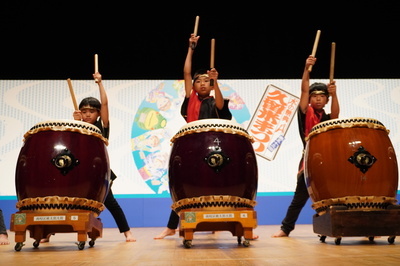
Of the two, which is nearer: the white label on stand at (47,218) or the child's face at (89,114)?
the white label on stand at (47,218)

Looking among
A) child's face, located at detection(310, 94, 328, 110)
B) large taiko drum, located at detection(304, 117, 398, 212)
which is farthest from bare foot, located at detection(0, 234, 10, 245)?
child's face, located at detection(310, 94, 328, 110)

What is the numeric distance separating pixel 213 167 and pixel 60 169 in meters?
0.71

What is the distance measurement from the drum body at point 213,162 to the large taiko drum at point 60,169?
1.34 ft

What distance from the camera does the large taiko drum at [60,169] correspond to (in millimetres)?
1967

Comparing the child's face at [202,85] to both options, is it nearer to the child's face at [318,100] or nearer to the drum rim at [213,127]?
the drum rim at [213,127]

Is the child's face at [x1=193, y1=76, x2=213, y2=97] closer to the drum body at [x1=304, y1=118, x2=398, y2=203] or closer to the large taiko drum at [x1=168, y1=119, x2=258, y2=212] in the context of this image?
the large taiko drum at [x1=168, y1=119, x2=258, y2=212]

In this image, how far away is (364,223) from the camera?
206 cm

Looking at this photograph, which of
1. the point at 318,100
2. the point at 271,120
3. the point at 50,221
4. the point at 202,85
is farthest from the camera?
the point at 271,120

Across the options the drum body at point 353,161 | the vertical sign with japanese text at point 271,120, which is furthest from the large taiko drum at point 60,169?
the vertical sign with japanese text at point 271,120

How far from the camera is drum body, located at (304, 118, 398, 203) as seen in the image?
209 centimetres

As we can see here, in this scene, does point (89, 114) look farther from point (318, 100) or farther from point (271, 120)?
point (271, 120)

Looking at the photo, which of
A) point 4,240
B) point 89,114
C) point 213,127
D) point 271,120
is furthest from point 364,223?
point 271,120

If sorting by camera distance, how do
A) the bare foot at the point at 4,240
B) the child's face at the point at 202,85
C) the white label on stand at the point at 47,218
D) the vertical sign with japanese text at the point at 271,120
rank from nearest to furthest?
the white label on stand at the point at 47,218
the bare foot at the point at 4,240
the child's face at the point at 202,85
the vertical sign with japanese text at the point at 271,120
